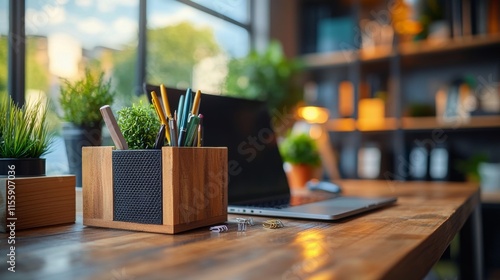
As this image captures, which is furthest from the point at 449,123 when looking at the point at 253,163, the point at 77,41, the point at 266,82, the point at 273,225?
the point at 273,225

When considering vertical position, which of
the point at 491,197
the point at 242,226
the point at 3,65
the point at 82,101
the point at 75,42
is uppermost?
the point at 75,42

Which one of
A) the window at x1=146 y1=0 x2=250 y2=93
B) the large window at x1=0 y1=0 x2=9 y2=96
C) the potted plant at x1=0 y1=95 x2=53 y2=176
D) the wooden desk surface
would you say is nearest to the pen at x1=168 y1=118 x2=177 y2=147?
the wooden desk surface

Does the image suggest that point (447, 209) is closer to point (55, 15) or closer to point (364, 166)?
point (55, 15)

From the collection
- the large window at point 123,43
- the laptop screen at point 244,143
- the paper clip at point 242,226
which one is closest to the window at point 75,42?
the large window at point 123,43

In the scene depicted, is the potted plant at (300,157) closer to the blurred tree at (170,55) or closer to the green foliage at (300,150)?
the green foliage at (300,150)

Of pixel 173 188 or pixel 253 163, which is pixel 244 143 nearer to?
pixel 253 163

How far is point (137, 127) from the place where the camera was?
0.80 metres

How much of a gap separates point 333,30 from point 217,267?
273cm

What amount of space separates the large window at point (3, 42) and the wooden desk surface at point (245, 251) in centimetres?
86

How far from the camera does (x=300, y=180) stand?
1.74 metres

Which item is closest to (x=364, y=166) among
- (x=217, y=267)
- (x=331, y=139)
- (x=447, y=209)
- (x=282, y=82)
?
(x=331, y=139)

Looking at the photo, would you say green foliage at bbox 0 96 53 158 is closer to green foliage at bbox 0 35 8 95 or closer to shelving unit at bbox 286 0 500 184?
green foliage at bbox 0 35 8 95

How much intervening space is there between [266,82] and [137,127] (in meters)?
1.72

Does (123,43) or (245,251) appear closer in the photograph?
(245,251)
